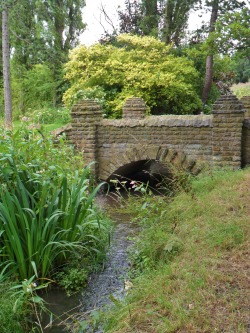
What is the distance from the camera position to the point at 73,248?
454 cm

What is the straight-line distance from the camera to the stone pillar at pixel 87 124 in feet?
28.6

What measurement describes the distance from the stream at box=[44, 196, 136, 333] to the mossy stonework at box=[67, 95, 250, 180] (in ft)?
10.1

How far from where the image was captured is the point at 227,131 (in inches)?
297

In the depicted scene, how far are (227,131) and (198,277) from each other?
15.5ft

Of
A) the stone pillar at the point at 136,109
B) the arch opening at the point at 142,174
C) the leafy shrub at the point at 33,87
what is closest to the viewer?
the arch opening at the point at 142,174

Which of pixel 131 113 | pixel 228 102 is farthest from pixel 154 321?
pixel 131 113

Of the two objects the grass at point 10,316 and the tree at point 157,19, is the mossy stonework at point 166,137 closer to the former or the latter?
the grass at point 10,316

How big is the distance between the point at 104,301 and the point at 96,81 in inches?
387

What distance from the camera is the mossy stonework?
7547 millimetres

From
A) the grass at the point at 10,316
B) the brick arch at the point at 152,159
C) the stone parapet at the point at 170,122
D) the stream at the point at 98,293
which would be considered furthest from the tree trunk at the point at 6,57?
the grass at the point at 10,316

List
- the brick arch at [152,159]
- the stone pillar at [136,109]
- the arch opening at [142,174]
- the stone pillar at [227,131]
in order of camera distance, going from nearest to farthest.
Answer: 1. the stone pillar at [227,131]
2. the brick arch at [152,159]
3. the arch opening at [142,174]
4. the stone pillar at [136,109]

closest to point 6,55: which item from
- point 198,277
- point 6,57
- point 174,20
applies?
point 6,57

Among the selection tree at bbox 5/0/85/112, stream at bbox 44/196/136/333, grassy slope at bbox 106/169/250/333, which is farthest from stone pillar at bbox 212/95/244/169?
tree at bbox 5/0/85/112

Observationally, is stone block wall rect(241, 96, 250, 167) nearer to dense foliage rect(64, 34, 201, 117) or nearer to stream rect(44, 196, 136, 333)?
stream rect(44, 196, 136, 333)
